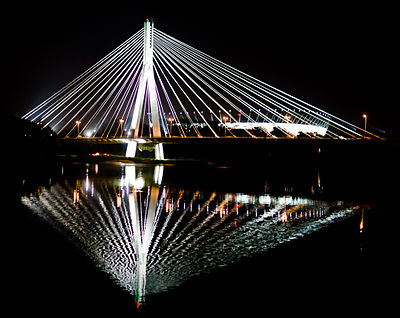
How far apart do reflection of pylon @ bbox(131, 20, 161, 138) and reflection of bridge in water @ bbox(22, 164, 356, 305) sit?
46.8 ft

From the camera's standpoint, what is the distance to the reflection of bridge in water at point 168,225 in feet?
25.9

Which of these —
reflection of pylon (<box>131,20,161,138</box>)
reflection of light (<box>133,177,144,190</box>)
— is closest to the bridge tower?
reflection of pylon (<box>131,20,161,138</box>)

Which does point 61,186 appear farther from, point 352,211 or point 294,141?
point 294,141

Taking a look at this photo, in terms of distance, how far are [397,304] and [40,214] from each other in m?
9.66

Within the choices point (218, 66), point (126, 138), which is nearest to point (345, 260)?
point (218, 66)

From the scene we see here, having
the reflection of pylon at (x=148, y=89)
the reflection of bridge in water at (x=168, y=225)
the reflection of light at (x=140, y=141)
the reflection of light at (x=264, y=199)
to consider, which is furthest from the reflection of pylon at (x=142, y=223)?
the reflection of light at (x=140, y=141)

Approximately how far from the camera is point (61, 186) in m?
19.4

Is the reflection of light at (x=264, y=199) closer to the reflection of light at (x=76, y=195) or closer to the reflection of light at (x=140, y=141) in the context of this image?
the reflection of light at (x=76, y=195)

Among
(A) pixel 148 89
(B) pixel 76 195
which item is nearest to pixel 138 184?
(B) pixel 76 195

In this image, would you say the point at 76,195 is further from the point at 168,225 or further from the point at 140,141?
the point at 140,141

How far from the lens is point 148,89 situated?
33.3m

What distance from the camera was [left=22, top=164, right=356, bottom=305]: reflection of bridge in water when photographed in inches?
311

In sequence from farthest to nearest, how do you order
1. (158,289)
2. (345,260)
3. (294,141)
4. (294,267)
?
1. (294,141)
2. (345,260)
3. (294,267)
4. (158,289)

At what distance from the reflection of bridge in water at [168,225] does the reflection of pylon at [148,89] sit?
561 inches
